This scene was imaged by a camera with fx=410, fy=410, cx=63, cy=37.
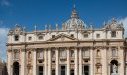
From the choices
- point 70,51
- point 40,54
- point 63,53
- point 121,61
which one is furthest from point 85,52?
point 40,54

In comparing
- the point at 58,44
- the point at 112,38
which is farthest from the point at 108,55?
the point at 58,44

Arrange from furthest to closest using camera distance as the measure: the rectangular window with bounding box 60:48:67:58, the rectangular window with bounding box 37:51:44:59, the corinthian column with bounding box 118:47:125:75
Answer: the rectangular window with bounding box 37:51:44:59 < the rectangular window with bounding box 60:48:67:58 < the corinthian column with bounding box 118:47:125:75

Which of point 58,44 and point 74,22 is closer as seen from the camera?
point 58,44

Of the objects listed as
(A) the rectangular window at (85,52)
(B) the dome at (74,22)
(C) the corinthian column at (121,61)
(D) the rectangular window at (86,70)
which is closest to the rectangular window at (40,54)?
(B) the dome at (74,22)

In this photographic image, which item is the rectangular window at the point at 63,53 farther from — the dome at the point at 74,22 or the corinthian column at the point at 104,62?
the corinthian column at the point at 104,62

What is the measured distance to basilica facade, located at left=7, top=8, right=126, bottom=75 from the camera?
79688 millimetres

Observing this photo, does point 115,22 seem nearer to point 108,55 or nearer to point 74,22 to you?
point 108,55

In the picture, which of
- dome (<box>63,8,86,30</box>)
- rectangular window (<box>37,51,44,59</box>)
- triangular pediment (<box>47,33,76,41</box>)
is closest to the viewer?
triangular pediment (<box>47,33,76,41</box>)

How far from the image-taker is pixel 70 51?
81.1m

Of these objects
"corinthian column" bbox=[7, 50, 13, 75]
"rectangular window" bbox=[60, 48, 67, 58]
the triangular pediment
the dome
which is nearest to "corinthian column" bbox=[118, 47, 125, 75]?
the triangular pediment

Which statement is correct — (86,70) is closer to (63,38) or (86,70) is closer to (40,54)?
(63,38)

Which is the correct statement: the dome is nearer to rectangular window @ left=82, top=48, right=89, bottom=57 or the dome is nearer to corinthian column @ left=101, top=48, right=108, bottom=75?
rectangular window @ left=82, top=48, right=89, bottom=57

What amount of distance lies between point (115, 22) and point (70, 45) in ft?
32.7

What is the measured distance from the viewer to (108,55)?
7975 centimetres
